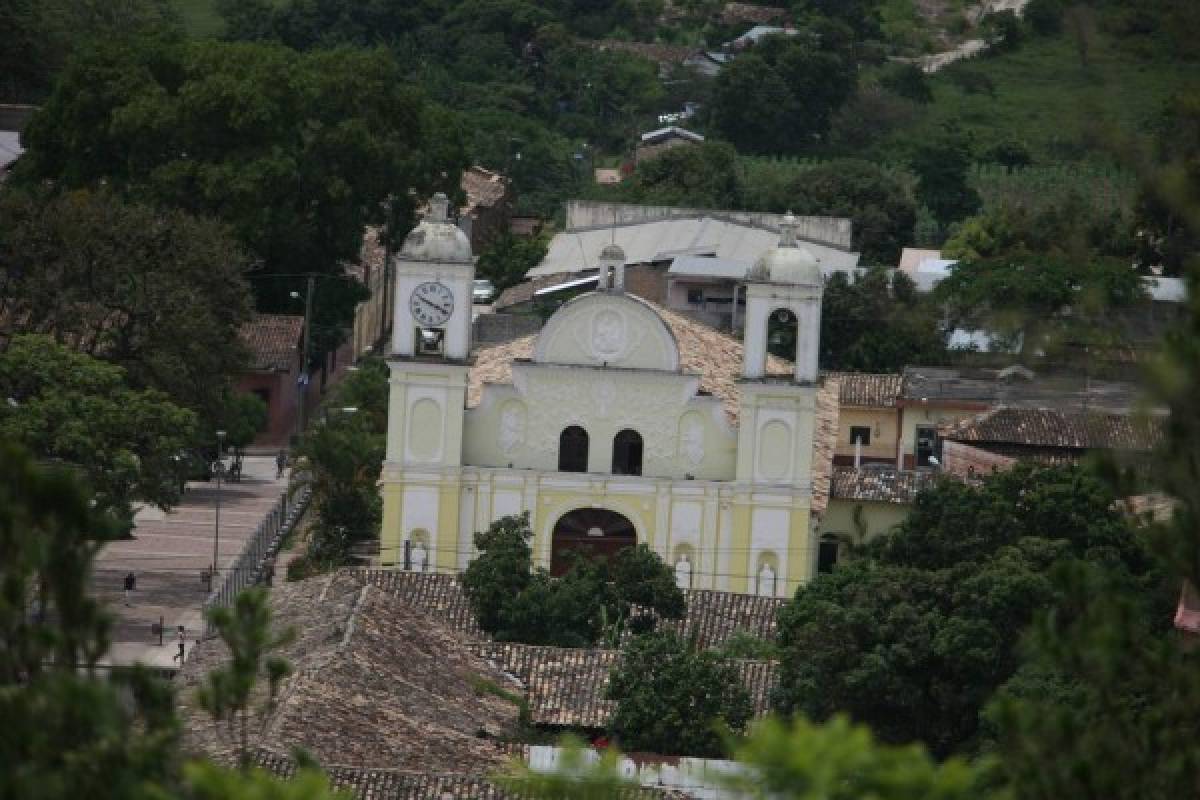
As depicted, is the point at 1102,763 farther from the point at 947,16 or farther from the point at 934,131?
the point at 947,16

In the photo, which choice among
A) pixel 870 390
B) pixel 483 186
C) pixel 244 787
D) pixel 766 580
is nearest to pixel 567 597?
pixel 766 580

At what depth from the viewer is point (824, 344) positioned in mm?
70750

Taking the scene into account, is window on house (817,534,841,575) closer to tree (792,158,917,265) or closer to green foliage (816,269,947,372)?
green foliage (816,269,947,372)

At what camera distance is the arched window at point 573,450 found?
54.0 metres

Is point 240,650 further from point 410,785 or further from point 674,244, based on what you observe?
point 674,244

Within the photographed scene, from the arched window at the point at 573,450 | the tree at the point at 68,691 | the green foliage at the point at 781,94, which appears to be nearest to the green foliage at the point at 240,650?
the tree at the point at 68,691

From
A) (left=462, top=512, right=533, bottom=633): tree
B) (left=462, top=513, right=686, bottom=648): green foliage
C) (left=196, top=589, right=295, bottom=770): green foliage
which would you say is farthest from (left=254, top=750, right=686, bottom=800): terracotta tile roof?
(left=196, top=589, right=295, bottom=770): green foliage

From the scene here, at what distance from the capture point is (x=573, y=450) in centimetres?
5416

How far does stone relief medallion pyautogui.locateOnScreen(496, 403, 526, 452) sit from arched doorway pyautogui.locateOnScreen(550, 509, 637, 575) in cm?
127

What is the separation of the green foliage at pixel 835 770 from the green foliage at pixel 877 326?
48.4 metres

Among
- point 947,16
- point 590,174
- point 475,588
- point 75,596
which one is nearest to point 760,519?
point 475,588

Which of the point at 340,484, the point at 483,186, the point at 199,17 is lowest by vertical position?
the point at 340,484

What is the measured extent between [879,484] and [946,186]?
108 ft

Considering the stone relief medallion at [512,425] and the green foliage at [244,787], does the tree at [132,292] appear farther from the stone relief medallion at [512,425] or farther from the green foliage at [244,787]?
the green foliage at [244,787]
